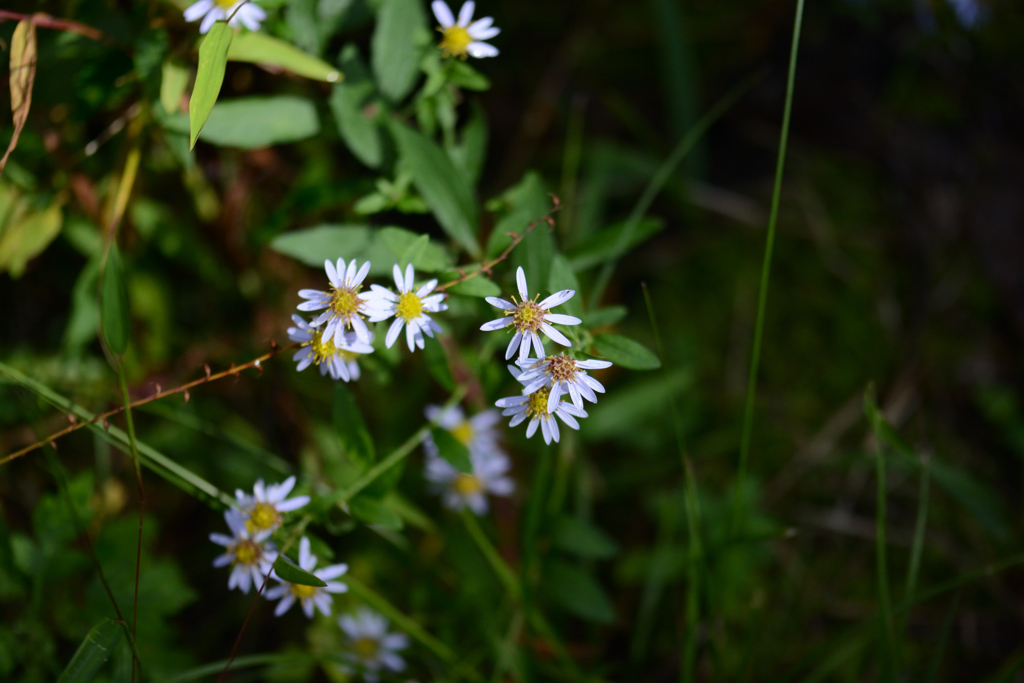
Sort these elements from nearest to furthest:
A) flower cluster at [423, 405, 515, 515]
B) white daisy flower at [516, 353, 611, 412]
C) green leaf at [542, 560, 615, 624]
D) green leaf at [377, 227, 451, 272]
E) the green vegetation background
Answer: white daisy flower at [516, 353, 611, 412]
green leaf at [377, 227, 451, 272]
the green vegetation background
green leaf at [542, 560, 615, 624]
flower cluster at [423, 405, 515, 515]

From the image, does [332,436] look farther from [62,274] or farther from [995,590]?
[995,590]

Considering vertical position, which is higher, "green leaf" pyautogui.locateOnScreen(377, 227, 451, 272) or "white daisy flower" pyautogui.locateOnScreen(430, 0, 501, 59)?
"white daisy flower" pyautogui.locateOnScreen(430, 0, 501, 59)

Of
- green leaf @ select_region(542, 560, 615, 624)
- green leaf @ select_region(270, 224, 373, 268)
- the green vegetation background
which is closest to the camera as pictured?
green leaf @ select_region(270, 224, 373, 268)

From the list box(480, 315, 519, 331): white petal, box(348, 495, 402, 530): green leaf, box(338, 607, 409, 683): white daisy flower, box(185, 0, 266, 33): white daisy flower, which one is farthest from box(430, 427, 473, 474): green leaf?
box(185, 0, 266, 33): white daisy flower

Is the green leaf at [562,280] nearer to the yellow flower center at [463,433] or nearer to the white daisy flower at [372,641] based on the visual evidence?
the yellow flower center at [463,433]

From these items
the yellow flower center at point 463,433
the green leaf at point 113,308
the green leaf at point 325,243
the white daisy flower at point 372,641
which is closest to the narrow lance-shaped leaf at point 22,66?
the green leaf at point 113,308

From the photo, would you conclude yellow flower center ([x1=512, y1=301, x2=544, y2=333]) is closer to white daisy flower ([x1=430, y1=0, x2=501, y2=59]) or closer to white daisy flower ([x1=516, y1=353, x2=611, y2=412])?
white daisy flower ([x1=516, y1=353, x2=611, y2=412])

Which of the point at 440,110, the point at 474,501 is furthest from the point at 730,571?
the point at 440,110

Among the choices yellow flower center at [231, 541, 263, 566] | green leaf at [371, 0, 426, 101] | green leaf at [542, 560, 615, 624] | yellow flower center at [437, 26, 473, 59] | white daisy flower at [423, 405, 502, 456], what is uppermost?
green leaf at [371, 0, 426, 101]
